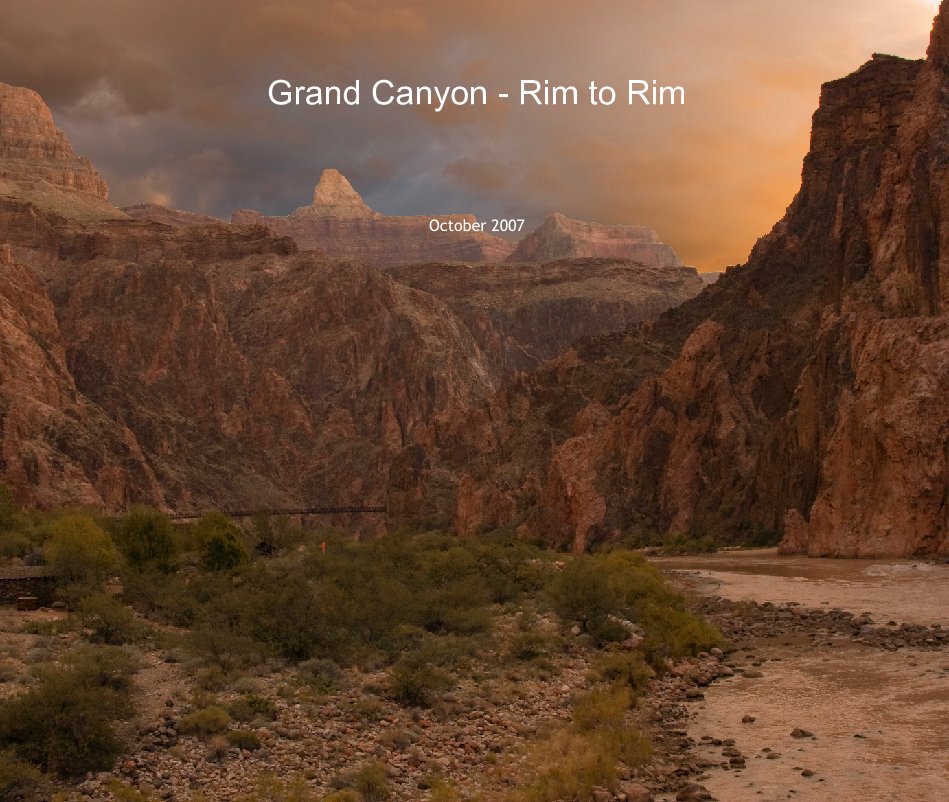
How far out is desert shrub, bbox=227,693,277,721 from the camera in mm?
23156

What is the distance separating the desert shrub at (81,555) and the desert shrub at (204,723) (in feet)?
51.8

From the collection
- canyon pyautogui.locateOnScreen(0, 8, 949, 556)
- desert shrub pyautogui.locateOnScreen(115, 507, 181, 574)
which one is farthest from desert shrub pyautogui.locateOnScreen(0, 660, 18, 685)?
canyon pyautogui.locateOnScreen(0, 8, 949, 556)

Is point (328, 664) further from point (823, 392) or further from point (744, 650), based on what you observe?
point (823, 392)

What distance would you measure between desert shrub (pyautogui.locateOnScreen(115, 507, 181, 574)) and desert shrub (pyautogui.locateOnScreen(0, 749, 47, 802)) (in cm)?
2322

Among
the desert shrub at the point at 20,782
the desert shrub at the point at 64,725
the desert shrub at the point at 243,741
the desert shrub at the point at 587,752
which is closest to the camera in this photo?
the desert shrub at the point at 20,782

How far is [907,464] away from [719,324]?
4430 cm

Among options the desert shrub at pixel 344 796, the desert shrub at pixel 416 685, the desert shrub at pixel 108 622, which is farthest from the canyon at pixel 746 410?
the desert shrub at pixel 344 796

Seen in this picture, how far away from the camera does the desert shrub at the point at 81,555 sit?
37344mm

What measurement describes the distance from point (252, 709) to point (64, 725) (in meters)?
4.08

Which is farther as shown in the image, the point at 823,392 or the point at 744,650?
the point at 823,392

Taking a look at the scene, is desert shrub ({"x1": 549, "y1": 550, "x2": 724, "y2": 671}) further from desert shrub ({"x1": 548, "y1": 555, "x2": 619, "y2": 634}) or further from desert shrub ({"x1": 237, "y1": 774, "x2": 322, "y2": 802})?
desert shrub ({"x1": 237, "y1": 774, "x2": 322, "y2": 802})

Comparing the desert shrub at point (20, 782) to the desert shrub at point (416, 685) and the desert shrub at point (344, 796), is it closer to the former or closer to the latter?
the desert shrub at point (344, 796)

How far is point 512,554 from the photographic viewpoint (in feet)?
172

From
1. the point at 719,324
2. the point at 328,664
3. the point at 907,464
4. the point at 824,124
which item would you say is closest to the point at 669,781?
the point at 328,664
